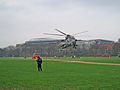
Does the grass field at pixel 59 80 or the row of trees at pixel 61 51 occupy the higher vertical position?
the row of trees at pixel 61 51

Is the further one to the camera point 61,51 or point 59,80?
point 61,51

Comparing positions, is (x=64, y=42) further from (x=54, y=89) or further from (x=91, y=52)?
(x=91, y=52)

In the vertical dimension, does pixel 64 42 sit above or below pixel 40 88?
above

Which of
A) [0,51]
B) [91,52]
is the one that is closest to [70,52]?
[91,52]

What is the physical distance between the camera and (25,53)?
145500 millimetres

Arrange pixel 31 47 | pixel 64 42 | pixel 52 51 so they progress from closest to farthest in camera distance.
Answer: pixel 64 42, pixel 52 51, pixel 31 47

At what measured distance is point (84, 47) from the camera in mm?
142375

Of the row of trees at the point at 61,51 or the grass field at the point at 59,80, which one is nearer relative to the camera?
the grass field at the point at 59,80

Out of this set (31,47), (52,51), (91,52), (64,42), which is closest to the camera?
(64,42)

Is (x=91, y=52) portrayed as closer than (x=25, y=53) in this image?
Yes

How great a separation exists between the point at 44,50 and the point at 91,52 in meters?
33.8

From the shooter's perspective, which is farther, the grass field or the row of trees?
the row of trees

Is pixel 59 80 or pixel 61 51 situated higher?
pixel 61 51

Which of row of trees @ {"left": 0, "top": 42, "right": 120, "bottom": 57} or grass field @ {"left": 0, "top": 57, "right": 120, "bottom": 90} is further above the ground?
row of trees @ {"left": 0, "top": 42, "right": 120, "bottom": 57}
